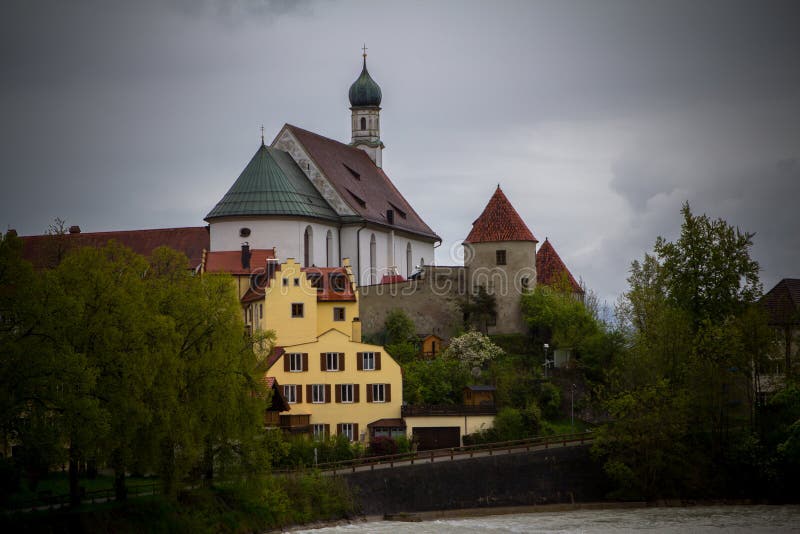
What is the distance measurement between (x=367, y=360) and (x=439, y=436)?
5226mm

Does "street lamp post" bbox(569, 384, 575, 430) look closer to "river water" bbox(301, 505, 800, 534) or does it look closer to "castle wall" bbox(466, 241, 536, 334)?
"castle wall" bbox(466, 241, 536, 334)

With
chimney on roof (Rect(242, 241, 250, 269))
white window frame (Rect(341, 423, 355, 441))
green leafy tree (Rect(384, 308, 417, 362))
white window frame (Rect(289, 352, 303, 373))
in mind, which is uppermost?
chimney on roof (Rect(242, 241, 250, 269))

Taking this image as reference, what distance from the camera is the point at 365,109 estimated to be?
11088cm

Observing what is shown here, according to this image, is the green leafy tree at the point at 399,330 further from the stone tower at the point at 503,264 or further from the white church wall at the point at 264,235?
the white church wall at the point at 264,235

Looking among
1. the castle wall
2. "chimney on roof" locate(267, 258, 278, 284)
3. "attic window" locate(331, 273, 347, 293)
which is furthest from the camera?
the castle wall

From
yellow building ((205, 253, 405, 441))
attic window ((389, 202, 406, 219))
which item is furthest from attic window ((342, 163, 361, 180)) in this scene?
yellow building ((205, 253, 405, 441))

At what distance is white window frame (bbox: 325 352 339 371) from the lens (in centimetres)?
6806

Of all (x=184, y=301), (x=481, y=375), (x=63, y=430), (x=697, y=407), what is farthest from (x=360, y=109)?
(x=63, y=430)

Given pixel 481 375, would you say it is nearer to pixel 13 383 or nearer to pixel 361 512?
pixel 361 512

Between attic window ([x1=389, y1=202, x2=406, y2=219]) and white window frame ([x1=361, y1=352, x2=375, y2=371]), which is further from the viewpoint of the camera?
attic window ([x1=389, y1=202, x2=406, y2=219])

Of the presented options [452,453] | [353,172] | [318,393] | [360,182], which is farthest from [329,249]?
[452,453]

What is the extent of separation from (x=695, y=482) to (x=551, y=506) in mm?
7060

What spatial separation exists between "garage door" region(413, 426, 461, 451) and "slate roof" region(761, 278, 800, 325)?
18.8 m

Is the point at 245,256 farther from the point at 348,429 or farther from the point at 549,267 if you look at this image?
the point at 549,267
